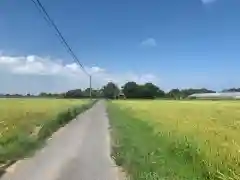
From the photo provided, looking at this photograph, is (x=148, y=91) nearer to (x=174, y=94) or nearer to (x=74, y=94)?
(x=174, y=94)

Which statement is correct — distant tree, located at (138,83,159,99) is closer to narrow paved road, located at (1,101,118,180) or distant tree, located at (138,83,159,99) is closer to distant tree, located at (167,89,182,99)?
distant tree, located at (167,89,182,99)

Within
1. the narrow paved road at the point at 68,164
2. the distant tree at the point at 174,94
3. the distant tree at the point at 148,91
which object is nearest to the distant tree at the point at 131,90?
the distant tree at the point at 148,91

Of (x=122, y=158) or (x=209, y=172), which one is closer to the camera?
(x=209, y=172)

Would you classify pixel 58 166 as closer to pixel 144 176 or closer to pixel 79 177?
pixel 79 177

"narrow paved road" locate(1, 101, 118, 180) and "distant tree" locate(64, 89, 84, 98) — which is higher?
"distant tree" locate(64, 89, 84, 98)

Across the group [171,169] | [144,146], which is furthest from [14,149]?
[171,169]

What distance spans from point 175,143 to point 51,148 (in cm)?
489

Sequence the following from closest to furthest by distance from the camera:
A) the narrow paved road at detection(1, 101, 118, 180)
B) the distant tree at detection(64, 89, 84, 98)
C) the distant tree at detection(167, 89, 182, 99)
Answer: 1. the narrow paved road at detection(1, 101, 118, 180)
2. the distant tree at detection(64, 89, 84, 98)
3. the distant tree at detection(167, 89, 182, 99)

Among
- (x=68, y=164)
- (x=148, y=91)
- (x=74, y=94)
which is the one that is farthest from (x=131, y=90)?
(x=68, y=164)

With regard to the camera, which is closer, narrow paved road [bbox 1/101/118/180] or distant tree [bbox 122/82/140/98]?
narrow paved road [bbox 1/101/118/180]

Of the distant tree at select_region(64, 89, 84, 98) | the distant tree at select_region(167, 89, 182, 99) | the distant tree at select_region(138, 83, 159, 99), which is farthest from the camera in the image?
the distant tree at select_region(167, 89, 182, 99)

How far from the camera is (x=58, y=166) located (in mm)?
11359

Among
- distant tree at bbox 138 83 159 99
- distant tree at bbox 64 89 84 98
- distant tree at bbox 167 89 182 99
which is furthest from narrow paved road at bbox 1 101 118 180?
distant tree at bbox 167 89 182 99

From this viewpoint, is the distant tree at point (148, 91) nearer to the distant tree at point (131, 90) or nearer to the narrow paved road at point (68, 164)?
the distant tree at point (131, 90)
